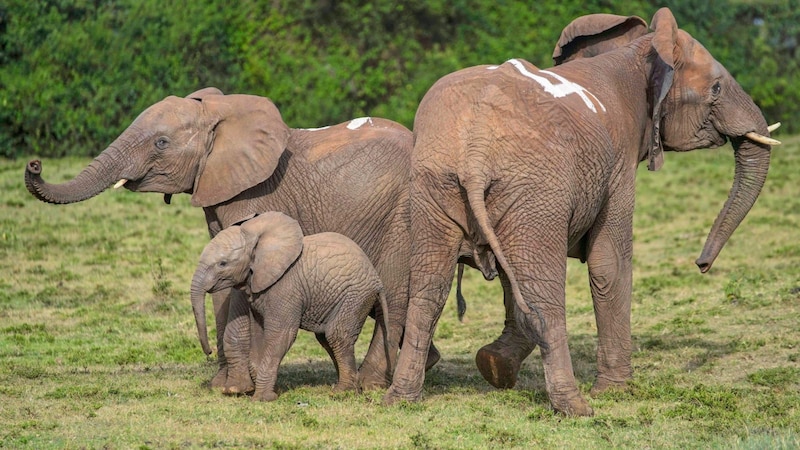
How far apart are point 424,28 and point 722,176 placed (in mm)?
5649

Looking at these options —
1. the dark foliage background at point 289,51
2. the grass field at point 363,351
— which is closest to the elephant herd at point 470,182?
the grass field at point 363,351

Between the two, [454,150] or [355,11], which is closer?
[454,150]

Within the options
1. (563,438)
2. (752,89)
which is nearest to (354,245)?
(563,438)

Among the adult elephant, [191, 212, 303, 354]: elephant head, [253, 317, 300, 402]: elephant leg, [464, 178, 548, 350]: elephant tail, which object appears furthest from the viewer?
the adult elephant

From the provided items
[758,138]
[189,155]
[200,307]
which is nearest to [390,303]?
[200,307]

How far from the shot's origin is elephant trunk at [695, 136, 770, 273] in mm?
10250

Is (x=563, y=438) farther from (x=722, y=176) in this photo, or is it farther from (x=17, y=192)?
(x=722, y=176)

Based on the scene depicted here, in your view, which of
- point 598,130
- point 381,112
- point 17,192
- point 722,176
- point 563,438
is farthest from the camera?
point 381,112

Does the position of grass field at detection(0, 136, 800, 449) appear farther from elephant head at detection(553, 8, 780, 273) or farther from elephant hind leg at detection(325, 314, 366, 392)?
elephant head at detection(553, 8, 780, 273)

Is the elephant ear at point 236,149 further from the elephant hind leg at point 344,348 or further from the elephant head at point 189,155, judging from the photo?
the elephant hind leg at point 344,348

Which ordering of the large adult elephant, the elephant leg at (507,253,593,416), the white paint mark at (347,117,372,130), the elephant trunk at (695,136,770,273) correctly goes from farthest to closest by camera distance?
the white paint mark at (347,117,372,130) < the elephant trunk at (695,136,770,273) < the elephant leg at (507,253,593,416) < the large adult elephant

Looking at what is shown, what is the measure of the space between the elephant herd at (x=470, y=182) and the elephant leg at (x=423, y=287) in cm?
1

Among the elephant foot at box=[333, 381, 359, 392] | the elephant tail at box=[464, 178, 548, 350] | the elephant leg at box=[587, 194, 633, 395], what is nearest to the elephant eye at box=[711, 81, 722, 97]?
the elephant leg at box=[587, 194, 633, 395]

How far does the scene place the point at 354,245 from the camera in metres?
9.85
